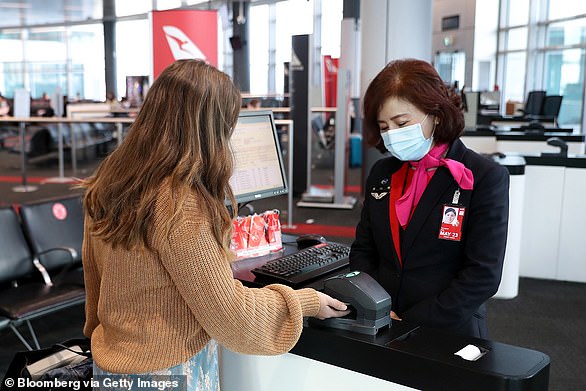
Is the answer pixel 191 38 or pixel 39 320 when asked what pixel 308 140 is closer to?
pixel 191 38

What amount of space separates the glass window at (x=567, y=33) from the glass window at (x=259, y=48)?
635cm

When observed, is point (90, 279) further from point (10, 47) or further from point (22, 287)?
point (10, 47)

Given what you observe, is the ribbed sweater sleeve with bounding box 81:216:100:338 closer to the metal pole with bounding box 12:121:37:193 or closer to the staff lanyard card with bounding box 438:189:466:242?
the staff lanyard card with bounding box 438:189:466:242

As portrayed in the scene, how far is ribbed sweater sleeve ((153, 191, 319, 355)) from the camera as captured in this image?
1169mm

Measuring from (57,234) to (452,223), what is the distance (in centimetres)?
268

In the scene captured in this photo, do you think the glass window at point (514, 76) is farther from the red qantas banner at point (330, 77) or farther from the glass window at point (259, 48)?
the red qantas banner at point (330, 77)

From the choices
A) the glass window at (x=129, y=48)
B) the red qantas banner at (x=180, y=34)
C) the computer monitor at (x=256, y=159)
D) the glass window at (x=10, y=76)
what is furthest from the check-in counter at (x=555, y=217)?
the glass window at (x=10, y=76)

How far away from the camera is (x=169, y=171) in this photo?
3.96 feet

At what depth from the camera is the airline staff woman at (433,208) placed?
1.56 metres

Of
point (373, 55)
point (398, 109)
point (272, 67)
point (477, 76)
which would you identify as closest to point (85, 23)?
point (272, 67)

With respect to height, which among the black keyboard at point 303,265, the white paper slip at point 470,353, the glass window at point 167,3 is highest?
the glass window at point 167,3

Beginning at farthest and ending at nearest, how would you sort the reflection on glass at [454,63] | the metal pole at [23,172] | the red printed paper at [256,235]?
the reflection on glass at [454,63] → the metal pole at [23,172] → the red printed paper at [256,235]

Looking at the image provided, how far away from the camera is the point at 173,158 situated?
120 cm

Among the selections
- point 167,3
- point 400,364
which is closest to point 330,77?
point 400,364
